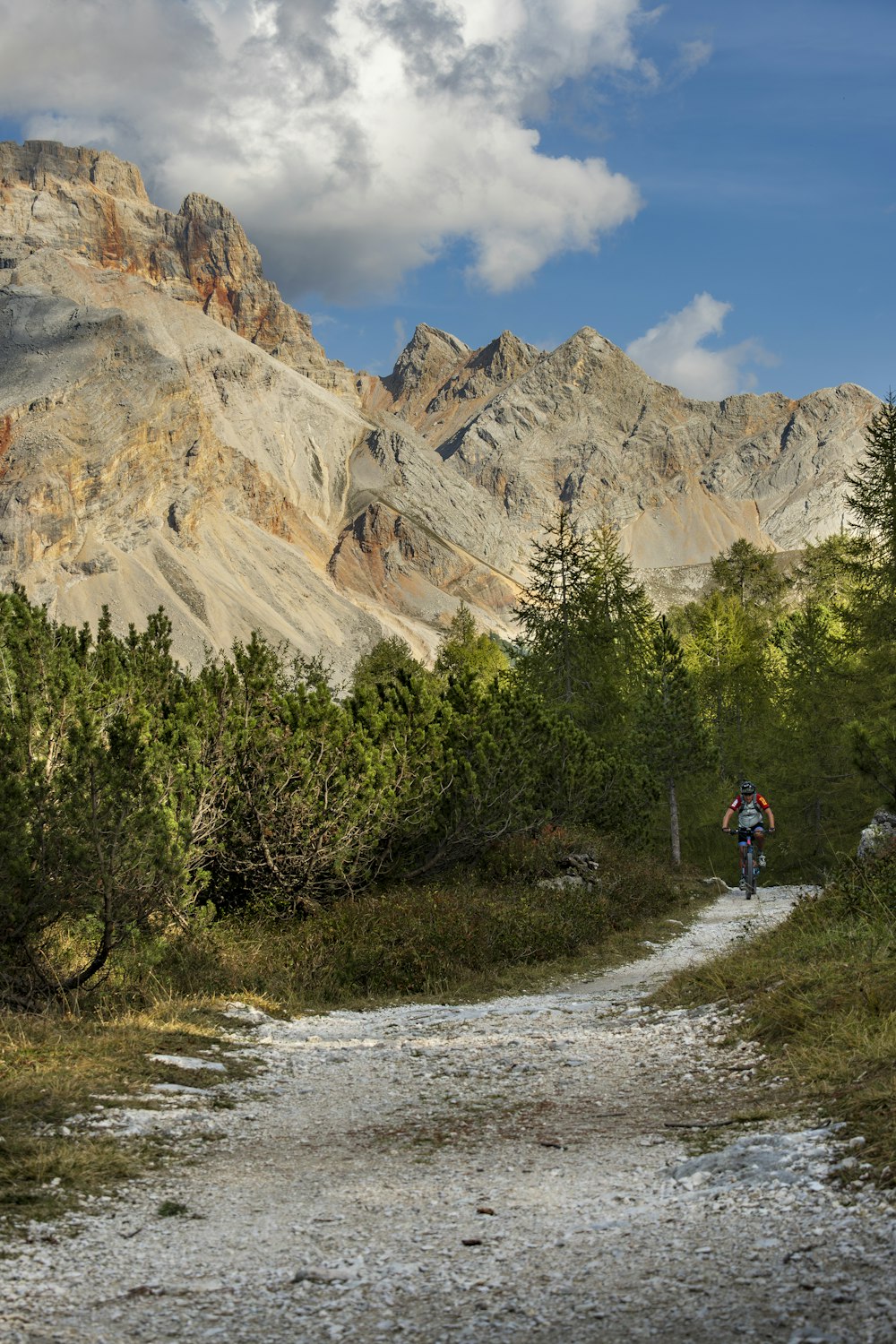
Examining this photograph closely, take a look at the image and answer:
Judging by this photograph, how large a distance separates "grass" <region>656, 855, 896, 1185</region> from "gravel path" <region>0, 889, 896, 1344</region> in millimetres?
255

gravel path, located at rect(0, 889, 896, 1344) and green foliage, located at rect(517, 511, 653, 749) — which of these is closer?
gravel path, located at rect(0, 889, 896, 1344)

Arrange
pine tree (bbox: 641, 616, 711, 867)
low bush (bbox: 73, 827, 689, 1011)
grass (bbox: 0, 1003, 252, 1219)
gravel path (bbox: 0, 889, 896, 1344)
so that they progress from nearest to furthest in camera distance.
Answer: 1. gravel path (bbox: 0, 889, 896, 1344)
2. grass (bbox: 0, 1003, 252, 1219)
3. low bush (bbox: 73, 827, 689, 1011)
4. pine tree (bbox: 641, 616, 711, 867)

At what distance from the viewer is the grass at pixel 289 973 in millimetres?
5035

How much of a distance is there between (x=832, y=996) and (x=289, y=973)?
585cm

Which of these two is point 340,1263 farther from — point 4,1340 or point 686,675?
point 686,675

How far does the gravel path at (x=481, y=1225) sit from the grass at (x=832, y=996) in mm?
255

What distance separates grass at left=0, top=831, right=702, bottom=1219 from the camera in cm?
504

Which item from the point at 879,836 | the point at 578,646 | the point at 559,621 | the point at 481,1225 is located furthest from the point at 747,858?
the point at 481,1225

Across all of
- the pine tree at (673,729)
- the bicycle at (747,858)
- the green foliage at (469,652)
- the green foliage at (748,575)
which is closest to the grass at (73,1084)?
the bicycle at (747,858)

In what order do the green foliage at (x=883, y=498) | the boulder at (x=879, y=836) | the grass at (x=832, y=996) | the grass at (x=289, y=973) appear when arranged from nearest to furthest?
the grass at (x=832, y=996) → the grass at (x=289, y=973) → the boulder at (x=879, y=836) → the green foliage at (x=883, y=498)

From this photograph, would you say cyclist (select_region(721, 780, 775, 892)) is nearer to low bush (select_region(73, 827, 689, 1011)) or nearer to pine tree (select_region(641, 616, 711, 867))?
low bush (select_region(73, 827, 689, 1011))

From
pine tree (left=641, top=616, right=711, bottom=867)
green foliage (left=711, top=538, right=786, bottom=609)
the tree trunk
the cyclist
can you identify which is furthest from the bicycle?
green foliage (left=711, top=538, right=786, bottom=609)

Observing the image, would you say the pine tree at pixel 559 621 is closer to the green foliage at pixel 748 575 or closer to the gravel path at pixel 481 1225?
the green foliage at pixel 748 575

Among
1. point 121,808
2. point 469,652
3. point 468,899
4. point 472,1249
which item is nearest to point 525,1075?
point 472,1249
